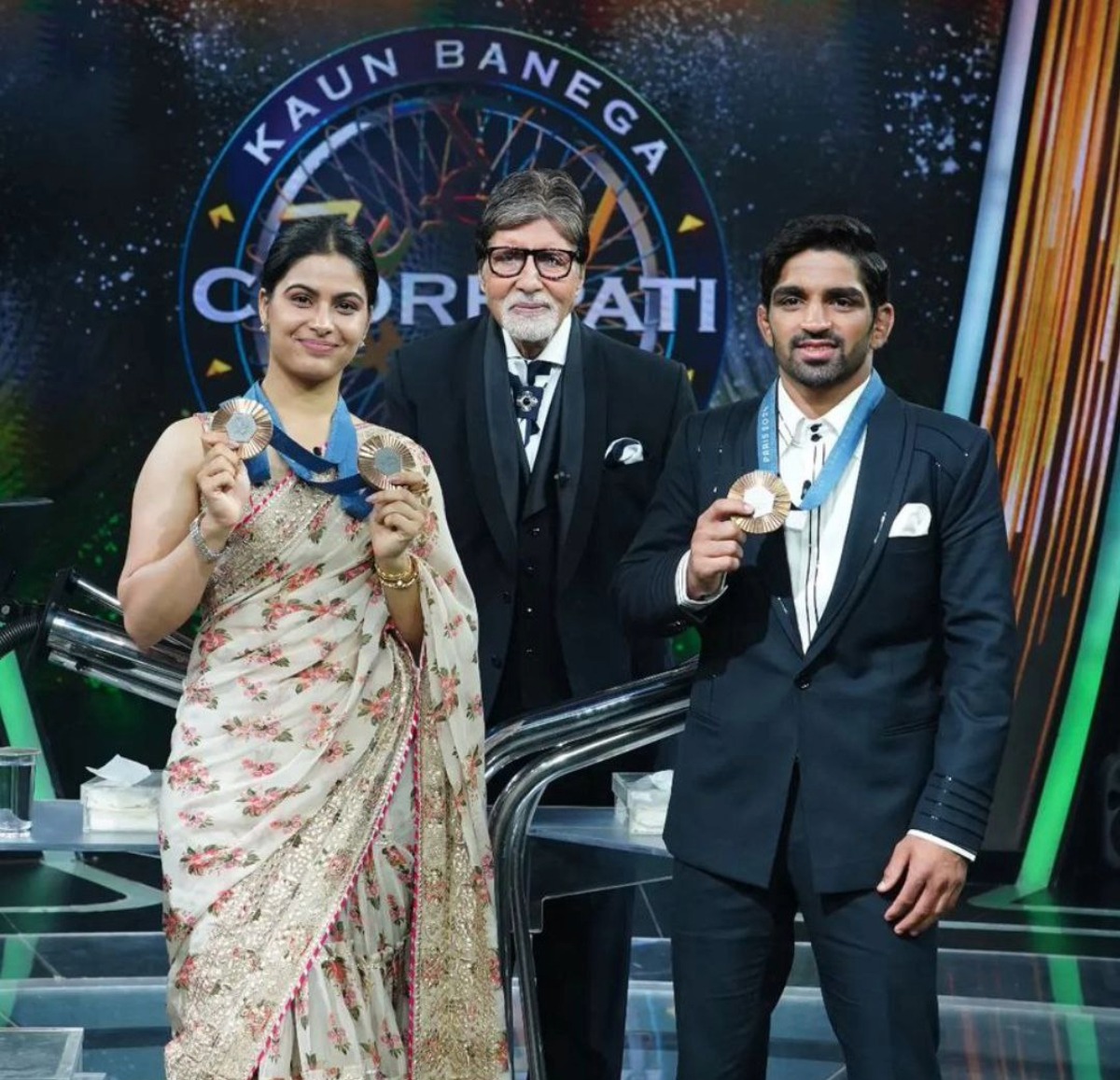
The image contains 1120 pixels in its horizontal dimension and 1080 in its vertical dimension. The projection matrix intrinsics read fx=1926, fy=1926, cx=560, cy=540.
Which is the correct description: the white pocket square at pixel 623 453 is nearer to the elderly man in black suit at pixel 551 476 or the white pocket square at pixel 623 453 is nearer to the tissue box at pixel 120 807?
the elderly man in black suit at pixel 551 476

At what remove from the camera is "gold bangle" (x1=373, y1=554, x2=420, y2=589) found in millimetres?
2990

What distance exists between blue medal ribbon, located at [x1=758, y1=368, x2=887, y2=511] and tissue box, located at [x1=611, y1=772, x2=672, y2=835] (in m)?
0.71

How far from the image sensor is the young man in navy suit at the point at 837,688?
9.31ft

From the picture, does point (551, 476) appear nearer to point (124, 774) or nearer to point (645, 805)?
point (645, 805)

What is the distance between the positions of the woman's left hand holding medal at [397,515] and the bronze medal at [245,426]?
0.63 ft

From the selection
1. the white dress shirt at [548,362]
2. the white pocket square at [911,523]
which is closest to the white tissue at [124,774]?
the white dress shirt at [548,362]

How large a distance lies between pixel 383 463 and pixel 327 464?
0.13 m

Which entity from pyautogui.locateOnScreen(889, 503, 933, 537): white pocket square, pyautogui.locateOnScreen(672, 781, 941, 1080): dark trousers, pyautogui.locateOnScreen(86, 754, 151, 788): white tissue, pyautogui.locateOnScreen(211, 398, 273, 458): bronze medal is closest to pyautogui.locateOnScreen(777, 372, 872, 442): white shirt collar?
pyautogui.locateOnScreen(889, 503, 933, 537): white pocket square

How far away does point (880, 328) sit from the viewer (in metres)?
3.01

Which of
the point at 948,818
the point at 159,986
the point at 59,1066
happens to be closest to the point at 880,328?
the point at 948,818

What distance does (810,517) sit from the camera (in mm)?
2949

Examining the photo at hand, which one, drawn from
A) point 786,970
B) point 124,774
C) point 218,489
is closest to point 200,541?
point 218,489

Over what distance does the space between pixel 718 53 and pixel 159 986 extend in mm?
3119

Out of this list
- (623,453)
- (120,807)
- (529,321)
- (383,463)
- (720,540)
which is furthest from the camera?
(623,453)
